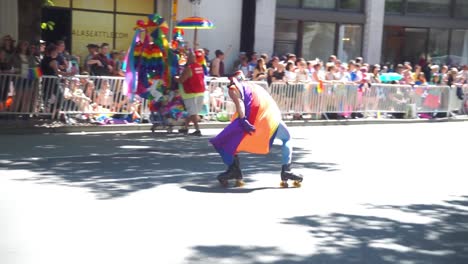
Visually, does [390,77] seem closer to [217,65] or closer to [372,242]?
[217,65]

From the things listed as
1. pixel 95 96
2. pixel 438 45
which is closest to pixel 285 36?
pixel 438 45

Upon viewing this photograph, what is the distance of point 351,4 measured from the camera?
25500mm

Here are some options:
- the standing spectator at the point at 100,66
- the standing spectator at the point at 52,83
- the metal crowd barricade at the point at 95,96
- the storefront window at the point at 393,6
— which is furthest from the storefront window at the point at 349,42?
the standing spectator at the point at 52,83

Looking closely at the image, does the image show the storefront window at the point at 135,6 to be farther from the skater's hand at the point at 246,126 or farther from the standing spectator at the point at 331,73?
the skater's hand at the point at 246,126

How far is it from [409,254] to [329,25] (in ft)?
64.5

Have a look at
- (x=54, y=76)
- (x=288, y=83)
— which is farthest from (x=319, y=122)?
(x=54, y=76)

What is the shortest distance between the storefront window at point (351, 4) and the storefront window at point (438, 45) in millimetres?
3893

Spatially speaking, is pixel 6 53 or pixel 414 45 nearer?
pixel 6 53

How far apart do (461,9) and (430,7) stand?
68.1 inches

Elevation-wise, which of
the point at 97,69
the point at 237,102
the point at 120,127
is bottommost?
the point at 120,127

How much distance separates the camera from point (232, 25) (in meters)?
22.6

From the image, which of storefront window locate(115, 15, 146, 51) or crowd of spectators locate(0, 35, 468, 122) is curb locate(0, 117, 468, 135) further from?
storefront window locate(115, 15, 146, 51)

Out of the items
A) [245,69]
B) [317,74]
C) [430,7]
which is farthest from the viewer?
[430,7]

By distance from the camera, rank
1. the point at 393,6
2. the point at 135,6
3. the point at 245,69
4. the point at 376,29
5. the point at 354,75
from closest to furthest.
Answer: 1. the point at 245,69
2. the point at 354,75
3. the point at 135,6
4. the point at 376,29
5. the point at 393,6
